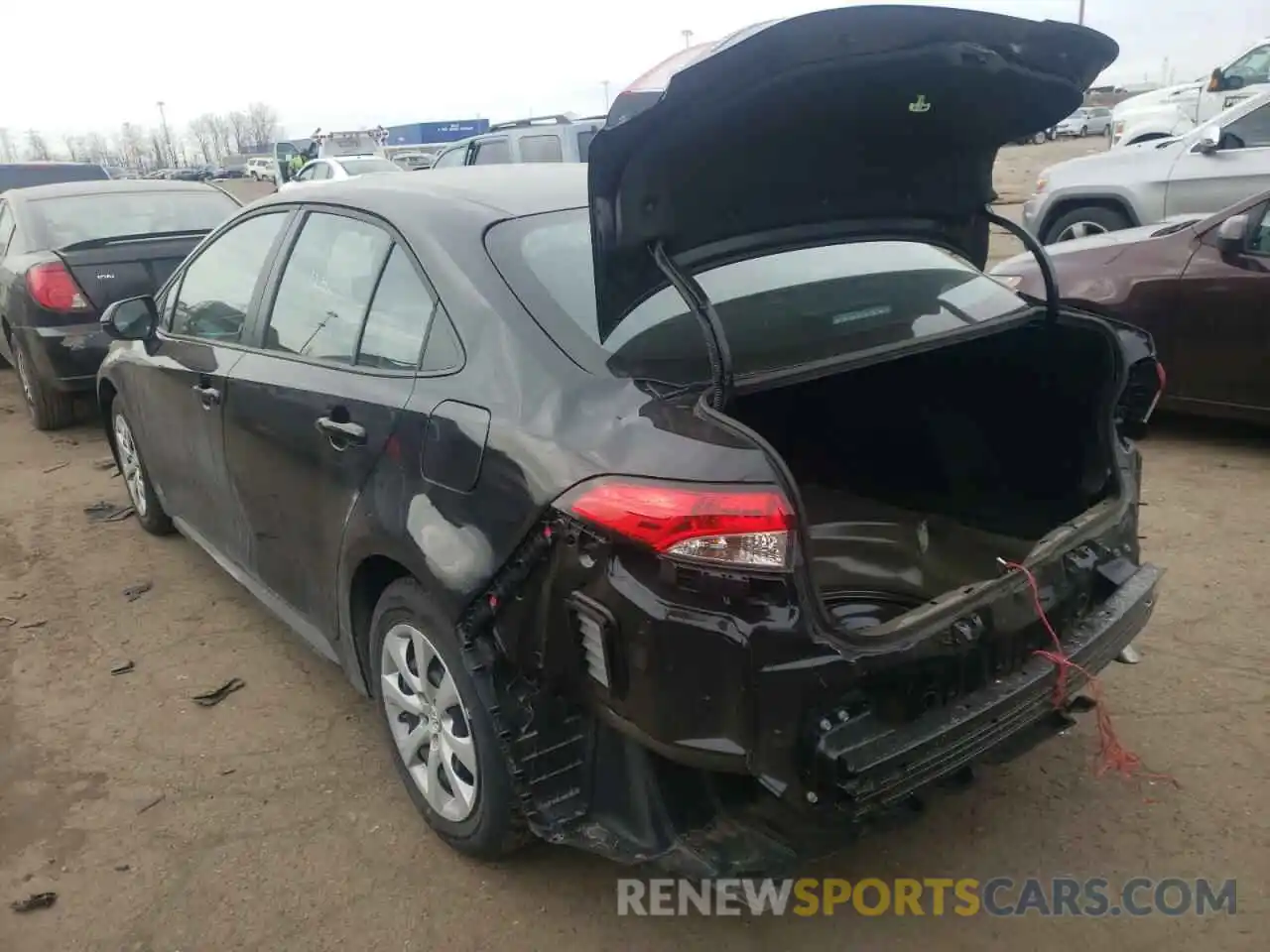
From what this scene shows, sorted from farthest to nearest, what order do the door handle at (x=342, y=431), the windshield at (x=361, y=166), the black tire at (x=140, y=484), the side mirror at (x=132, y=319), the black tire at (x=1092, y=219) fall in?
1. the windshield at (x=361, y=166)
2. the black tire at (x=1092, y=219)
3. the black tire at (x=140, y=484)
4. the side mirror at (x=132, y=319)
5. the door handle at (x=342, y=431)

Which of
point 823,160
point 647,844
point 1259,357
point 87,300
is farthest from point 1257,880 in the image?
point 87,300

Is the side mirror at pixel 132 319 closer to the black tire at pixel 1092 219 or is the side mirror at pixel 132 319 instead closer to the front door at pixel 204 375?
the front door at pixel 204 375

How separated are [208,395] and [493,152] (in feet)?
38.0

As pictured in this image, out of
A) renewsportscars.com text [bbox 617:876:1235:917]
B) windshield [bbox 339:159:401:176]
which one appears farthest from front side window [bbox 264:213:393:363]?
windshield [bbox 339:159:401:176]

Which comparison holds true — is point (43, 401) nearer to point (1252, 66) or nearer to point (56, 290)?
point (56, 290)

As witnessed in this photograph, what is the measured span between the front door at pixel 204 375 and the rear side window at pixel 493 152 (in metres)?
10.5

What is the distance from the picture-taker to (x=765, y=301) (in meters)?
2.71

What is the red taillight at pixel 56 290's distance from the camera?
21.6 feet

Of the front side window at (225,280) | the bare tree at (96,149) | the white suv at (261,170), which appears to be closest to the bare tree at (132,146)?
the bare tree at (96,149)

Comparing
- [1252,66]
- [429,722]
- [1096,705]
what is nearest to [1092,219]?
[1096,705]

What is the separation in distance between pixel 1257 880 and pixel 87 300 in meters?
6.85

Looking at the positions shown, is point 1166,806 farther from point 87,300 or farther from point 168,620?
point 87,300

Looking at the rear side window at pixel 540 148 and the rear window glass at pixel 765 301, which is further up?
the rear window glass at pixel 765 301

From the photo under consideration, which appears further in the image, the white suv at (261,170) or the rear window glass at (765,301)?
the white suv at (261,170)
